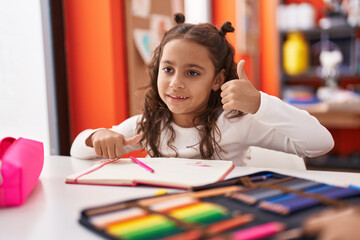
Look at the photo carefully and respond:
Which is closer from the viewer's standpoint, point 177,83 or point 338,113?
point 177,83

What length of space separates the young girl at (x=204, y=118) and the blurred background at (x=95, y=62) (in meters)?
0.49

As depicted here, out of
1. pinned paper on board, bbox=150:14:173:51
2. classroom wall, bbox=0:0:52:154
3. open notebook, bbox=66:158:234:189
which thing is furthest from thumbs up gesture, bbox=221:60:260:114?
pinned paper on board, bbox=150:14:173:51

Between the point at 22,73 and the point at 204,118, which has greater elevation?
the point at 22,73

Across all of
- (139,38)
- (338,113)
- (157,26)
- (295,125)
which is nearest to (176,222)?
(295,125)

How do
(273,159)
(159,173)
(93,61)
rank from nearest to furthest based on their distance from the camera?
(159,173) → (273,159) → (93,61)

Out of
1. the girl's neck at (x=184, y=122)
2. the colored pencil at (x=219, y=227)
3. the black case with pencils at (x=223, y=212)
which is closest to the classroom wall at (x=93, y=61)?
the girl's neck at (x=184, y=122)

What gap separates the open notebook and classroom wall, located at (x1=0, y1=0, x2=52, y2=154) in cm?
97

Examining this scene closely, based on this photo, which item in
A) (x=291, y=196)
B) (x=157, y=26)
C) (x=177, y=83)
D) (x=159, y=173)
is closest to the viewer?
(x=291, y=196)

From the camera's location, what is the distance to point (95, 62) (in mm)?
2098

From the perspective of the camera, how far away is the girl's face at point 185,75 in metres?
1.08

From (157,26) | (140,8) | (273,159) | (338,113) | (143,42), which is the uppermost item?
(140,8)

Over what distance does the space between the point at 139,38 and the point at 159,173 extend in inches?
62.7

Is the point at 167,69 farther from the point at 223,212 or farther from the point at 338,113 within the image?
the point at 338,113

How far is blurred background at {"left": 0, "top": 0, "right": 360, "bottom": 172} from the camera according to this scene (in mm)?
1760
